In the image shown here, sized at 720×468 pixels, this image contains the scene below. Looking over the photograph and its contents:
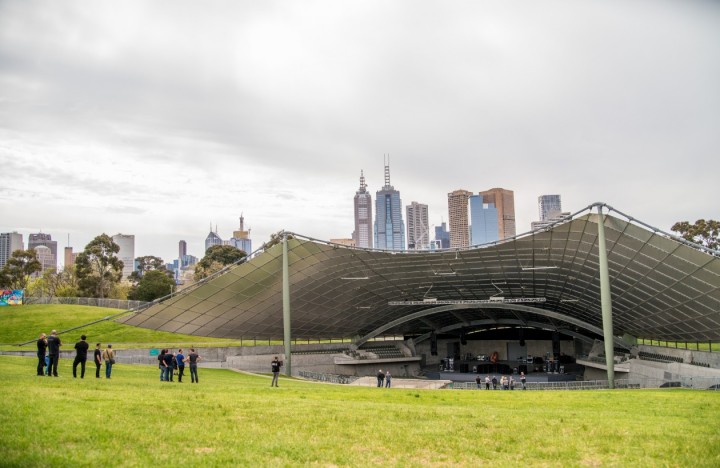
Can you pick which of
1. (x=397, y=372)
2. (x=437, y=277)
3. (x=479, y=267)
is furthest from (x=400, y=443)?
(x=397, y=372)

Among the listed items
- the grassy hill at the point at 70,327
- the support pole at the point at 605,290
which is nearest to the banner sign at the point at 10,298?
the grassy hill at the point at 70,327

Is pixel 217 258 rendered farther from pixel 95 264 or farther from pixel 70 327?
pixel 70 327

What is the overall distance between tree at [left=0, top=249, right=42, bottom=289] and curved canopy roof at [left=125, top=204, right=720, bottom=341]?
2162 inches

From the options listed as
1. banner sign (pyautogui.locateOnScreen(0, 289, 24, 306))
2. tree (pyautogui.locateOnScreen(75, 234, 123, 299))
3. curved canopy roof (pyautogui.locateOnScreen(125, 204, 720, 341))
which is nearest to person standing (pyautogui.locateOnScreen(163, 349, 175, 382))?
curved canopy roof (pyautogui.locateOnScreen(125, 204, 720, 341))

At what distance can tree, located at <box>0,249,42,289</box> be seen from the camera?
316 feet

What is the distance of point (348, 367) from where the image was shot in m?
69.7

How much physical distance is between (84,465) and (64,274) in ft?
448

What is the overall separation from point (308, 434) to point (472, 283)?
51.5m

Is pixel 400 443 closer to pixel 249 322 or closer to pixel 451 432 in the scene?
pixel 451 432

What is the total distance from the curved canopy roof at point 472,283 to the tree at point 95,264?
47.9m

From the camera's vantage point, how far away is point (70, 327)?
70.4m

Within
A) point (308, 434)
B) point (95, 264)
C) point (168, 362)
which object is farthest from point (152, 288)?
point (308, 434)

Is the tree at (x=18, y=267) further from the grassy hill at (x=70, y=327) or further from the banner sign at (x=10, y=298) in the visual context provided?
the grassy hill at (x=70, y=327)

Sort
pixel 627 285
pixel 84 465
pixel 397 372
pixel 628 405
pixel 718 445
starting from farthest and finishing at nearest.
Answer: pixel 397 372, pixel 627 285, pixel 628 405, pixel 718 445, pixel 84 465
